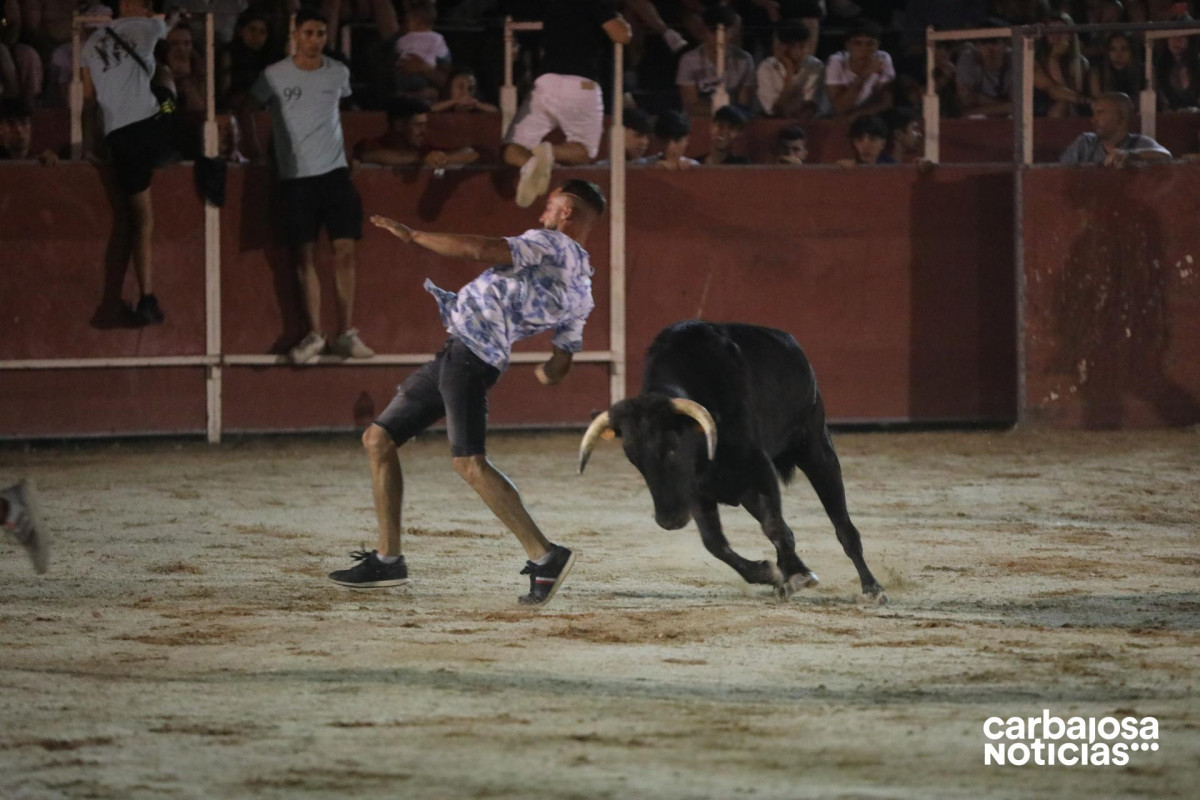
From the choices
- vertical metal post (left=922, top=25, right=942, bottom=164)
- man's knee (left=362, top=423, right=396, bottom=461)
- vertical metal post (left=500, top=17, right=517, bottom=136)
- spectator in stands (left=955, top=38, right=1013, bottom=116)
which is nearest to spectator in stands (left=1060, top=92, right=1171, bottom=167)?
vertical metal post (left=922, top=25, right=942, bottom=164)

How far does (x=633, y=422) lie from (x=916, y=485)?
4.13 m

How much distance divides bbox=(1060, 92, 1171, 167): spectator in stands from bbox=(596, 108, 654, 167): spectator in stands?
3078 millimetres

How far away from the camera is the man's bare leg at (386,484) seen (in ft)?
21.9

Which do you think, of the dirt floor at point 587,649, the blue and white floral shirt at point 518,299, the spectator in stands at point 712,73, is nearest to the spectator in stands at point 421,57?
the spectator in stands at point 712,73

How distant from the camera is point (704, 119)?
13.8 meters

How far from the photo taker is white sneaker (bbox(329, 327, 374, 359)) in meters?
12.0

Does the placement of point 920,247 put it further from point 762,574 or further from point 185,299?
point 762,574

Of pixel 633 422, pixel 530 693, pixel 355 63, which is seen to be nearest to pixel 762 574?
pixel 633 422

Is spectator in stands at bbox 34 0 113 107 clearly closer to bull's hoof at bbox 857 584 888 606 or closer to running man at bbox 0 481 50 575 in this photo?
running man at bbox 0 481 50 575

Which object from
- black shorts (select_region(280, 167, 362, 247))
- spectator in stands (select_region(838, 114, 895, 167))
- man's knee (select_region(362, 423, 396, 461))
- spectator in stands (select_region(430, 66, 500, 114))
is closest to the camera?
man's knee (select_region(362, 423, 396, 461))

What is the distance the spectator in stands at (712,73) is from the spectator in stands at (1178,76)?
308cm

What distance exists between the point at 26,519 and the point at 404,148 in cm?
646

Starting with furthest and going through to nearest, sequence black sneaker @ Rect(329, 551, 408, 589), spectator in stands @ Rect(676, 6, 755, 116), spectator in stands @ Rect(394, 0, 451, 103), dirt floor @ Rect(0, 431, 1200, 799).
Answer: spectator in stands @ Rect(676, 6, 755, 116) → spectator in stands @ Rect(394, 0, 451, 103) → black sneaker @ Rect(329, 551, 408, 589) → dirt floor @ Rect(0, 431, 1200, 799)

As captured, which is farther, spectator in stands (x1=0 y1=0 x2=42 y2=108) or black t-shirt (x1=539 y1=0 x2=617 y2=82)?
spectator in stands (x1=0 y1=0 x2=42 y2=108)
